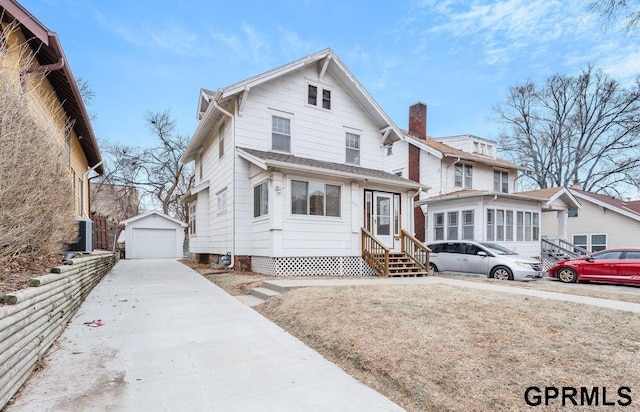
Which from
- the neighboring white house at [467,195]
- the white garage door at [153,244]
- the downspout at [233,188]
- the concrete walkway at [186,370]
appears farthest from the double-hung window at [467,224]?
the white garage door at [153,244]

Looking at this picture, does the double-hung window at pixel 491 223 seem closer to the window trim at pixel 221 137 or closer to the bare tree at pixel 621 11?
the bare tree at pixel 621 11

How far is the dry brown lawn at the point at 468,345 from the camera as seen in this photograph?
2984 mm

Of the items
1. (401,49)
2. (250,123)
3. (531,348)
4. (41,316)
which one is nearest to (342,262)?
(250,123)

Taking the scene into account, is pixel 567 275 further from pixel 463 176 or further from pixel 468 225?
pixel 463 176

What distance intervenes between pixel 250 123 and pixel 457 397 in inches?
432

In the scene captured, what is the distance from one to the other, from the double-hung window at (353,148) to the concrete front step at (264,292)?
7823mm

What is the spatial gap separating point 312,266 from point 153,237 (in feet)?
51.7

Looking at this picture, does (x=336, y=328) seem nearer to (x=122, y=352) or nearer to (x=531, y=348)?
(x=531, y=348)

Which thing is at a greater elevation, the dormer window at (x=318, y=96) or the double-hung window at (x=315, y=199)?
the dormer window at (x=318, y=96)

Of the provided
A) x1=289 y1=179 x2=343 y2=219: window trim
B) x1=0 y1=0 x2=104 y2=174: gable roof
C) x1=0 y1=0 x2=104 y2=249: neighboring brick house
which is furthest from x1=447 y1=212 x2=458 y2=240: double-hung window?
x1=0 y1=0 x2=104 y2=174: gable roof

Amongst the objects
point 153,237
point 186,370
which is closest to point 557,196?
point 186,370

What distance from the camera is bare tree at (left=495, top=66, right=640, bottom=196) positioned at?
27328mm

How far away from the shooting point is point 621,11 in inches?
245

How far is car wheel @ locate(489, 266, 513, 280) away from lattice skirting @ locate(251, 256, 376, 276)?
4.22 meters
